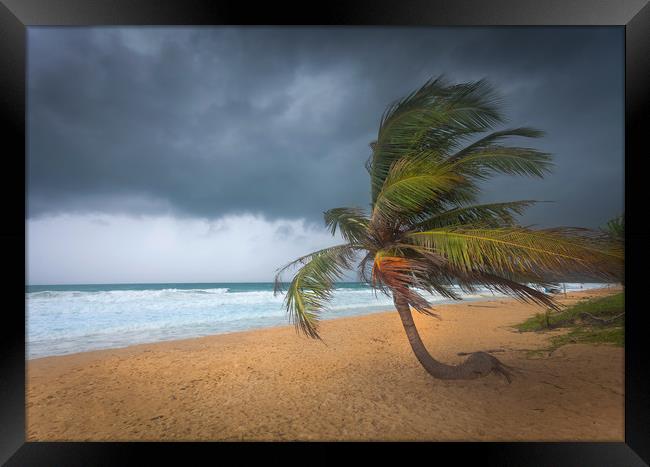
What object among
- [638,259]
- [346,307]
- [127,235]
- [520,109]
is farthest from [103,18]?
[346,307]

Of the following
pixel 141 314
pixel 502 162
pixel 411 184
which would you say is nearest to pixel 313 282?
pixel 411 184

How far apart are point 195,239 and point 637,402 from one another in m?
5.20

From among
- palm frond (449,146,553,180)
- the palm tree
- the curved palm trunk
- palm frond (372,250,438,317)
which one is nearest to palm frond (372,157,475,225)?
the palm tree

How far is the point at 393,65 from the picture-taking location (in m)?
2.92

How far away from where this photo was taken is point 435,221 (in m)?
2.46

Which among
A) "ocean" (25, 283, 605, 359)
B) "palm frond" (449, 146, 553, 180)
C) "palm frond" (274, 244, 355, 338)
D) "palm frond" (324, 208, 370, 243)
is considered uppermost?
"palm frond" (449, 146, 553, 180)

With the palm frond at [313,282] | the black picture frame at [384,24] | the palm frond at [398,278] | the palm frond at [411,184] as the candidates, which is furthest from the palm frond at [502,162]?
the palm frond at [313,282]

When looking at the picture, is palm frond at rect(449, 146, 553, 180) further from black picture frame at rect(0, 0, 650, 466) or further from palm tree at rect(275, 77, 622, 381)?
black picture frame at rect(0, 0, 650, 466)

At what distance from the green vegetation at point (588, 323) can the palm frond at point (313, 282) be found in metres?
2.48

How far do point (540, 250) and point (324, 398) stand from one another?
209 centimetres

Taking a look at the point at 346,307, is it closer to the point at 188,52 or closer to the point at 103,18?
the point at 188,52

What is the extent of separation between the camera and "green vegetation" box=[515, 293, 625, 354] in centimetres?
350

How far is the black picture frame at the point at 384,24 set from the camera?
1.90 metres

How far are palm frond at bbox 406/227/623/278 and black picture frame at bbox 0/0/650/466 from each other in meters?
0.55
